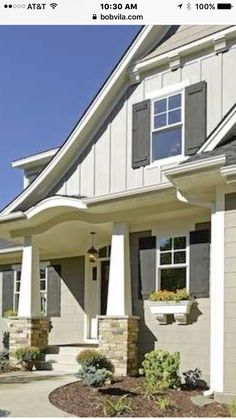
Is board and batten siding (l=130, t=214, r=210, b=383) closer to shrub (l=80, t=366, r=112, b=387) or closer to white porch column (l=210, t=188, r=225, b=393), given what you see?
white porch column (l=210, t=188, r=225, b=393)

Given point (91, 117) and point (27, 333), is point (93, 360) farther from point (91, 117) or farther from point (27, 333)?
point (91, 117)

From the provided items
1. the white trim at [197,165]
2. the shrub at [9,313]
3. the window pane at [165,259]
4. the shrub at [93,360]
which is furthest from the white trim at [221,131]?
the shrub at [9,313]

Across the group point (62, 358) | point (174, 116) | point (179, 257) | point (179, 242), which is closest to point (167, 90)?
point (174, 116)

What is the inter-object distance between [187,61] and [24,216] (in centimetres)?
408

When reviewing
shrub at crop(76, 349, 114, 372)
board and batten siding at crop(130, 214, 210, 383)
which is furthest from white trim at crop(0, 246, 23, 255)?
shrub at crop(76, 349, 114, 372)

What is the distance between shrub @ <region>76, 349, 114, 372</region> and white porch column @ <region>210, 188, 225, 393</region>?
6.76 ft

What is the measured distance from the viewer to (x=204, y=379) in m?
8.30

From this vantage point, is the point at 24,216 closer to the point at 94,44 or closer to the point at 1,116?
the point at 1,116

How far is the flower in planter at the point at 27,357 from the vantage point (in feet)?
33.7

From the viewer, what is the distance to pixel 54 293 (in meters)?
12.5

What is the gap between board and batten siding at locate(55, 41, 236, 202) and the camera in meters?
8.68

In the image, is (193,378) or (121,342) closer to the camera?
(193,378)

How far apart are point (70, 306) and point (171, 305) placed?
12.9ft
